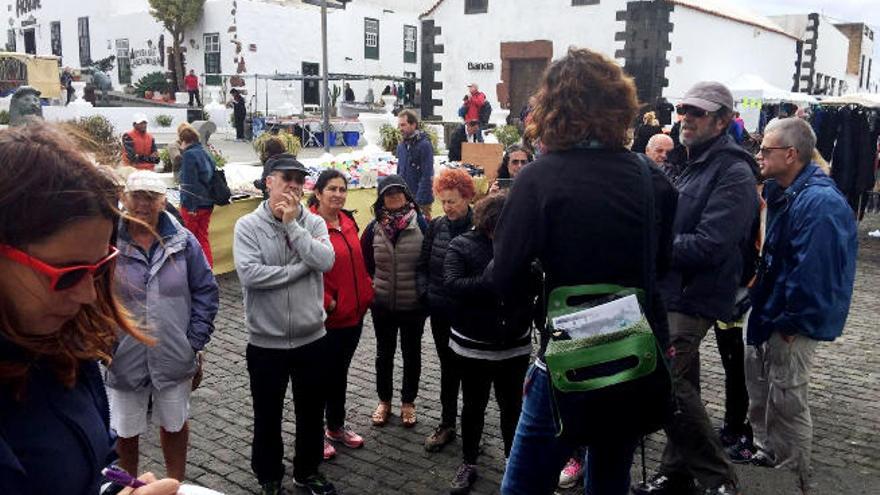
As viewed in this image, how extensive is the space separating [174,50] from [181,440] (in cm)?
3451

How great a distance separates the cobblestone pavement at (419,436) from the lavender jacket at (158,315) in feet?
3.04

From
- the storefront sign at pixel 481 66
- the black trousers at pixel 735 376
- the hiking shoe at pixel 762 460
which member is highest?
the storefront sign at pixel 481 66

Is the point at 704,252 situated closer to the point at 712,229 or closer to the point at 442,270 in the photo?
the point at 712,229

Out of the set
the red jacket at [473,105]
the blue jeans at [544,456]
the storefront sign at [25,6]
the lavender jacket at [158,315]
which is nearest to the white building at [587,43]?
the red jacket at [473,105]

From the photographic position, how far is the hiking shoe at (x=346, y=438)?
4.63 meters

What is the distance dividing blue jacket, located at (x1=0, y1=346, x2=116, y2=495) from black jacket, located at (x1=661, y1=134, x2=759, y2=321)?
2.78 meters

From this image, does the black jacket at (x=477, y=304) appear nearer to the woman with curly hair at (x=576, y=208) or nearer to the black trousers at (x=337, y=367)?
the black trousers at (x=337, y=367)

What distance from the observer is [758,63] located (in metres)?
24.8

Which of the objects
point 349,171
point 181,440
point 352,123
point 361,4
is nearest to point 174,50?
point 361,4

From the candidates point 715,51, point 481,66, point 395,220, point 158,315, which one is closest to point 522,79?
point 481,66

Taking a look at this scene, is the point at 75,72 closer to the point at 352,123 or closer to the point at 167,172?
the point at 352,123

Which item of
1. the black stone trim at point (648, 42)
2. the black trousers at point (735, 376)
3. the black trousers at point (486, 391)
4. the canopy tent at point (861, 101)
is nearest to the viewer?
the black trousers at point (486, 391)

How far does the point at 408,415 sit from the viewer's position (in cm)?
496

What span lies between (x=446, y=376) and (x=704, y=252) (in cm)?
183
